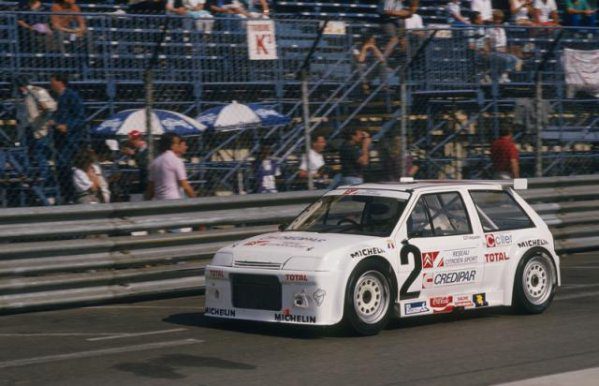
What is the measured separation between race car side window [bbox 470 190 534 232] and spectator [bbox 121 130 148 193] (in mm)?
4644

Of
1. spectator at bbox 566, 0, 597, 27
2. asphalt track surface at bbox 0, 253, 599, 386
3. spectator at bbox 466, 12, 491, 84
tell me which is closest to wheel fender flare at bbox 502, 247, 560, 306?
asphalt track surface at bbox 0, 253, 599, 386

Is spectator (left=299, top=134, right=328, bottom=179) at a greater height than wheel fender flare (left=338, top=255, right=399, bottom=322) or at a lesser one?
greater

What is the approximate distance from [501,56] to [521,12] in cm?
570

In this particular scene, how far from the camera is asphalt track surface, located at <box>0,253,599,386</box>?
7.77 metres

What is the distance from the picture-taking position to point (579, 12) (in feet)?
79.3

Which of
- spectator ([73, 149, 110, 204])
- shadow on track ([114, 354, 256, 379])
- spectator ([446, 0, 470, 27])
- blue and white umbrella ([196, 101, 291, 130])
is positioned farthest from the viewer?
spectator ([446, 0, 470, 27])

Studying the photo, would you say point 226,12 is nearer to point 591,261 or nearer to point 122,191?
point 122,191

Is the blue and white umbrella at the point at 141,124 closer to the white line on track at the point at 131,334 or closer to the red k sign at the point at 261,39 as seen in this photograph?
the red k sign at the point at 261,39

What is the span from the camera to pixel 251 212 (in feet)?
44.0

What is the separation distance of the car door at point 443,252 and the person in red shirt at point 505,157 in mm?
6054

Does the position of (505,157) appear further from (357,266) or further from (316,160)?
(357,266)

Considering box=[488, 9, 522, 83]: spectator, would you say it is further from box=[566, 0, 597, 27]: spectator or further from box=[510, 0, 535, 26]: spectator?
box=[566, 0, 597, 27]: spectator

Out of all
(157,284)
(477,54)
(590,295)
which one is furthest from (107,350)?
(477,54)

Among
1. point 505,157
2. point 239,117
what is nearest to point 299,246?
point 239,117
